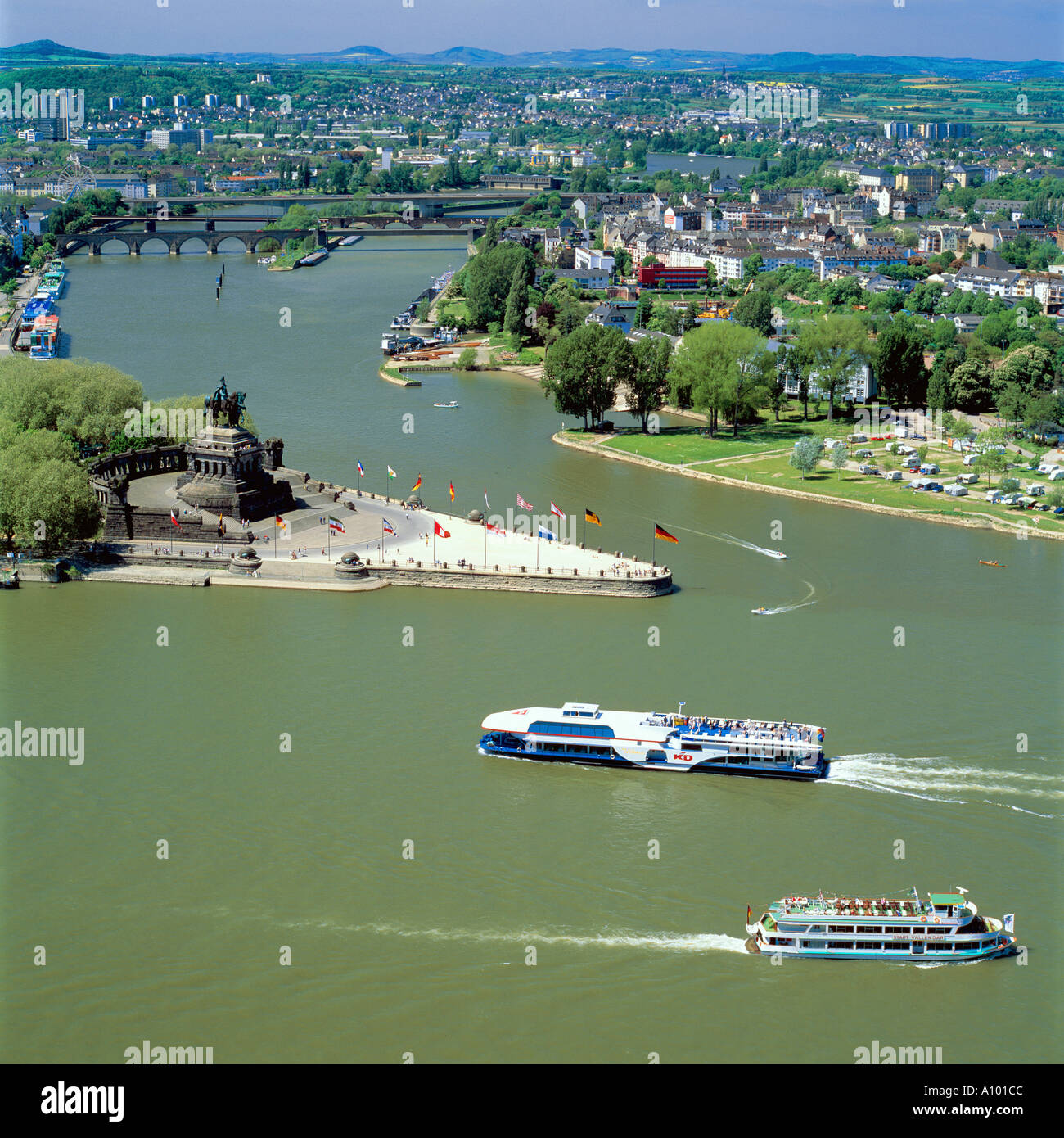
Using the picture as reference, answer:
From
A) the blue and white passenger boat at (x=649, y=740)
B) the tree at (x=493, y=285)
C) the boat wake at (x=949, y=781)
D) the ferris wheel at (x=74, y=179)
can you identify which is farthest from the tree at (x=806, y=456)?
the ferris wheel at (x=74, y=179)

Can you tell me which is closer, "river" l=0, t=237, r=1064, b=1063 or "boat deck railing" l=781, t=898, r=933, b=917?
"river" l=0, t=237, r=1064, b=1063

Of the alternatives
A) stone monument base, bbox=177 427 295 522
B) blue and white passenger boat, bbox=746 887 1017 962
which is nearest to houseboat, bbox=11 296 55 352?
stone monument base, bbox=177 427 295 522

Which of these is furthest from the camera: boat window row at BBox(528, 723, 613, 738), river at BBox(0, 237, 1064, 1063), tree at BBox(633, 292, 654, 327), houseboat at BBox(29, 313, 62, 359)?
tree at BBox(633, 292, 654, 327)

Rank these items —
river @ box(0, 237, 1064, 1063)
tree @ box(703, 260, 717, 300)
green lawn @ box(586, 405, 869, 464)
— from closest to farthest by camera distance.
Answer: river @ box(0, 237, 1064, 1063), green lawn @ box(586, 405, 869, 464), tree @ box(703, 260, 717, 300)

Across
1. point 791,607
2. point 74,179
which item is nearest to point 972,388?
point 791,607

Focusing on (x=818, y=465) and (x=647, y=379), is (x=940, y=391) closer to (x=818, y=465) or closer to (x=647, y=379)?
(x=818, y=465)

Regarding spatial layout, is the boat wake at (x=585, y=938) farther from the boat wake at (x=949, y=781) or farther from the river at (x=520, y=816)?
the boat wake at (x=949, y=781)

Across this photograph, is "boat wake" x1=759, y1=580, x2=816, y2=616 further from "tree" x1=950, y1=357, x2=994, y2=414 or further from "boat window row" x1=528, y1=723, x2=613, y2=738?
"tree" x1=950, y1=357, x2=994, y2=414

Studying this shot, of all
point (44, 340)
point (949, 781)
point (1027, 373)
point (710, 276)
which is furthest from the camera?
point (710, 276)
